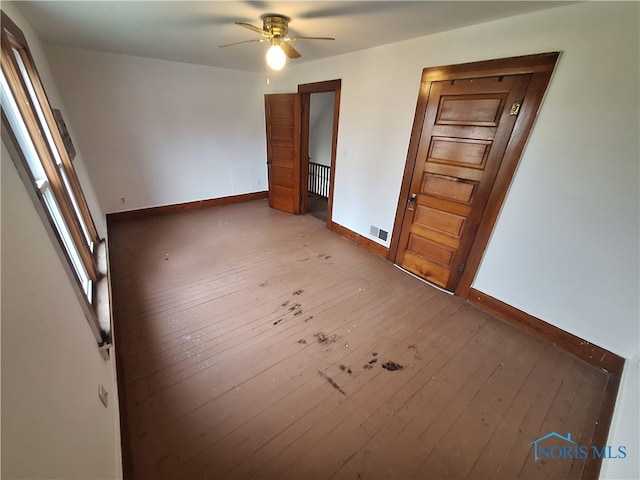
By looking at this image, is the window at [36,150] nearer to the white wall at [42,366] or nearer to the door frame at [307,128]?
the white wall at [42,366]

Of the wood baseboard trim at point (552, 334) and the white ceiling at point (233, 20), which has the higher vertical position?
the white ceiling at point (233, 20)

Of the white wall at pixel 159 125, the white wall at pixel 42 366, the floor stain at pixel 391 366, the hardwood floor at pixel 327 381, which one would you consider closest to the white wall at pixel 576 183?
the hardwood floor at pixel 327 381

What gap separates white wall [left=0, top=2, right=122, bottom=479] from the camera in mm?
593

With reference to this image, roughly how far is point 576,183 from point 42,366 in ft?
9.73

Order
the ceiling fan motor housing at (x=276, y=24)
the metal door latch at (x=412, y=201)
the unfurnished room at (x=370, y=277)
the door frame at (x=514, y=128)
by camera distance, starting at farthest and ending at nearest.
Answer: the metal door latch at (x=412, y=201)
the ceiling fan motor housing at (x=276, y=24)
the door frame at (x=514, y=128)
the unfurnished room at (x=370, y=277)

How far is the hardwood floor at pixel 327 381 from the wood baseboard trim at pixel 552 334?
0.24ft

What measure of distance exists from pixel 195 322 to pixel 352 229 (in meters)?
2.33

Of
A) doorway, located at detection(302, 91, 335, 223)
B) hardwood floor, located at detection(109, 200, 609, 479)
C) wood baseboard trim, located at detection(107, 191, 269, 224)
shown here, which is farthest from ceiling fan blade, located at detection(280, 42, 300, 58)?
wood baseboard trim, located at detection(107, 191, 269, 224)

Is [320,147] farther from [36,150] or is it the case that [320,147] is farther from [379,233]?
[36,150]

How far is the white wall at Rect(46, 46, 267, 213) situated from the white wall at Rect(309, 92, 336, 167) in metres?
1.51

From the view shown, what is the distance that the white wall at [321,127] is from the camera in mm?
5575

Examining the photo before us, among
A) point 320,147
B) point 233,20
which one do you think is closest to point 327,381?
point 233,20

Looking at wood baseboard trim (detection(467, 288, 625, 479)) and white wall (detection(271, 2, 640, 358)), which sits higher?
white wall (detection(271, 2, 640, 358))

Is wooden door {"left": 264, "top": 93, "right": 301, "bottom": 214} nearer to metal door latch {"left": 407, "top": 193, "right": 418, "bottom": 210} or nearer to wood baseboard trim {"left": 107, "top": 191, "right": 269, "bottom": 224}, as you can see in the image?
wood baseboard trim {"left": 107, "top": 191, "right": 269, "bottom": 224}
